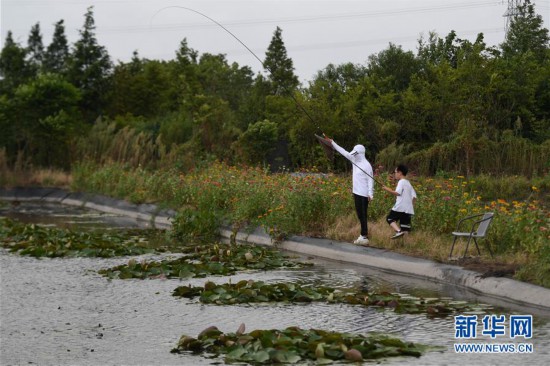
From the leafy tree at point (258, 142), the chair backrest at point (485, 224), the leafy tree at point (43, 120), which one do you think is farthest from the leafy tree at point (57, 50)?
the chair backrest at point (485, 224)

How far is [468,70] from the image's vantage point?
27.6 metres

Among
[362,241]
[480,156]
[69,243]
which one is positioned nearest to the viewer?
[362,241]

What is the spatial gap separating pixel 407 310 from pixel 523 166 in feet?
49.1

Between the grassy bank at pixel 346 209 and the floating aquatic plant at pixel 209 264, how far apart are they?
5.23 ft

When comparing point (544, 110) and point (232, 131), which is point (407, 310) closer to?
point (544, 110)

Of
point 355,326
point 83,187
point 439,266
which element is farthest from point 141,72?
point 355,326

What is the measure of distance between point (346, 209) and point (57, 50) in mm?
36442

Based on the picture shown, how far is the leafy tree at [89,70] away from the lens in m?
43.8

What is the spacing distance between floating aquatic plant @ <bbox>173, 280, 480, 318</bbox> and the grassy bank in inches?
63.2

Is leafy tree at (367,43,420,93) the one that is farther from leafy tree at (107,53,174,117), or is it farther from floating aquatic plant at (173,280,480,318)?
→ floating aquatic plant at (173,280,480,318)

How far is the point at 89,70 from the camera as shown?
4359 centimetres

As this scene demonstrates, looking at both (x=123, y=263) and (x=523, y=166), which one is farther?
(x=523, y=166)

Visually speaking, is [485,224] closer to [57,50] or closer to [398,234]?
[398,234]

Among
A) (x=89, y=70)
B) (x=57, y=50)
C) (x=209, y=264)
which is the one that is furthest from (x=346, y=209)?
(x=57, y=50)
